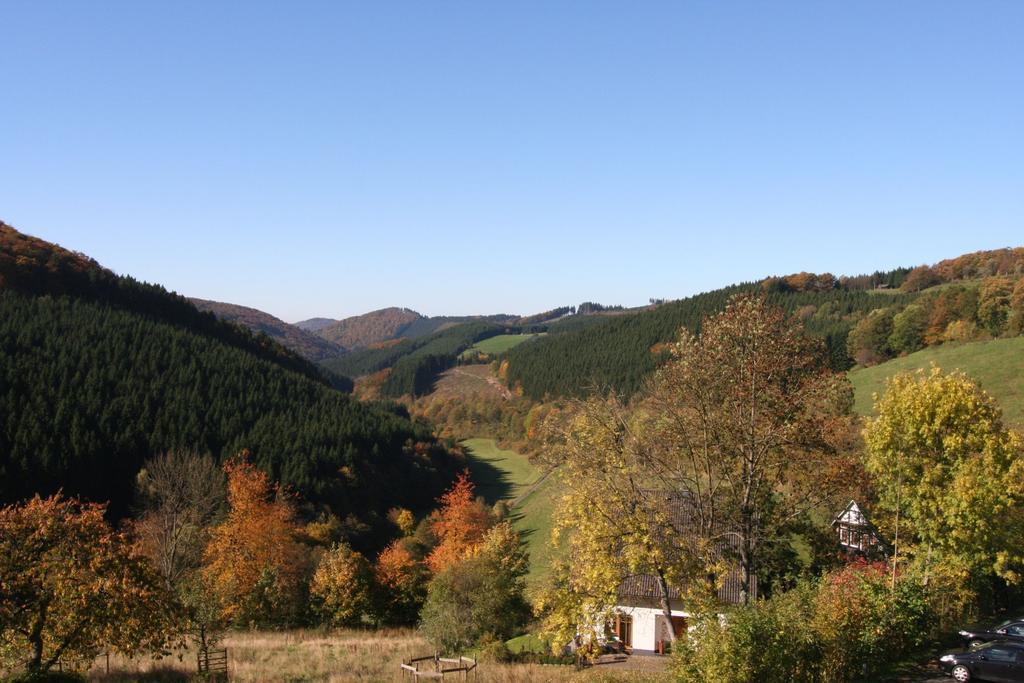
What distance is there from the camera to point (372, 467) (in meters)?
99.1

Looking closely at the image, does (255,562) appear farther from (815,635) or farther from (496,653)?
(815,635)

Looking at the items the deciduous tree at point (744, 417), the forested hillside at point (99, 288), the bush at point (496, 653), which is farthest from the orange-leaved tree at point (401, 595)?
the forested hillside at point (99, 288)

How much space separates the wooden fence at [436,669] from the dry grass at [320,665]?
46 cm

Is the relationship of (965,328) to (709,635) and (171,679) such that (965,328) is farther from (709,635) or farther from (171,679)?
(171,679)

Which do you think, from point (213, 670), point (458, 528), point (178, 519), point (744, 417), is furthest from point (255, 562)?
point (744, 417)

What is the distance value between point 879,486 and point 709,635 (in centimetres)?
1618

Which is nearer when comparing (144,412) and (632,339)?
(144,412)

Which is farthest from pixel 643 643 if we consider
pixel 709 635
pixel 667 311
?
pixel 667 311

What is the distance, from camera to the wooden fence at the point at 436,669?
2495 cm

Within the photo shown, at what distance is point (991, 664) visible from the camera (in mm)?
17719

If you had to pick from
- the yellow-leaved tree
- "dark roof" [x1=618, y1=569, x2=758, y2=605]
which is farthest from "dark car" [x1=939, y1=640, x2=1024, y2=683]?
"dark roof" [x1=618, y1=569, x2=758, y2=605]

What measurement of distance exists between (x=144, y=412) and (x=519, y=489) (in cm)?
5171

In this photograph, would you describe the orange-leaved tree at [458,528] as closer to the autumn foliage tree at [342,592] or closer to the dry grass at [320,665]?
the autumn foliage tree at [342,592]

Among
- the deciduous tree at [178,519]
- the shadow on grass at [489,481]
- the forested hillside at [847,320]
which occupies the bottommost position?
the shadow on grass at [489,481]
